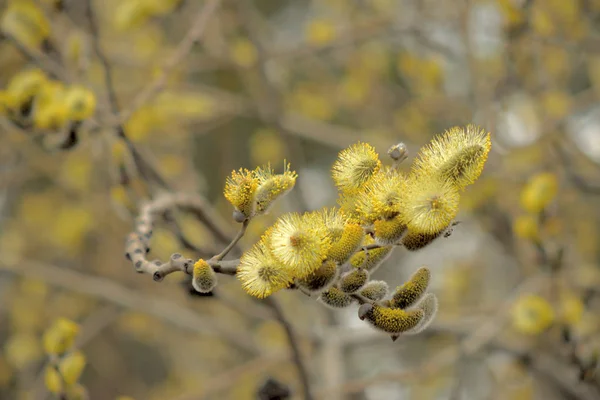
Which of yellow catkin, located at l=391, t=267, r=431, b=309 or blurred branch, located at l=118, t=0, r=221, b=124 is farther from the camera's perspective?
blurred branch, located at l=118, t=0, r=221, b=124

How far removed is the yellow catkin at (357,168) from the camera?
839 millimetres

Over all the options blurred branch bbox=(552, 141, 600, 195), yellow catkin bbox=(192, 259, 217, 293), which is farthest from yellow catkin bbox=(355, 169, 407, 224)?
blurred branch bbox=(552, 141, 600, 195)

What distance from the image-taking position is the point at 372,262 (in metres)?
0.83

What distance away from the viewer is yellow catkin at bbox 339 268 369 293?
2.60ft

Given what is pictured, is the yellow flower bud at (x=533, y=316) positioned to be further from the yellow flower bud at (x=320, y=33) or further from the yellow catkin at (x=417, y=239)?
the yellow flower bud at (x=320, y=33)

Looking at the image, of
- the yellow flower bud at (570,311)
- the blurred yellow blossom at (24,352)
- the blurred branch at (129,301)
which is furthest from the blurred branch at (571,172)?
the blurred yellow blossom at (24,352)

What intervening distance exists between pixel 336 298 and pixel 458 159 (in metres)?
0.25

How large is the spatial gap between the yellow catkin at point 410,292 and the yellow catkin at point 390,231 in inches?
2.8

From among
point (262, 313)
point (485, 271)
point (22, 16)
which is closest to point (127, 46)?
point (22, 16)

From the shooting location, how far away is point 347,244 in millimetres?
774

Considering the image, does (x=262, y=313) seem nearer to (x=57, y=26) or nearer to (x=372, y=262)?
(x=372, y=262)

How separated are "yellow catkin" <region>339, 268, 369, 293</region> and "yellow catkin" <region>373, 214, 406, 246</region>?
0.05 meters

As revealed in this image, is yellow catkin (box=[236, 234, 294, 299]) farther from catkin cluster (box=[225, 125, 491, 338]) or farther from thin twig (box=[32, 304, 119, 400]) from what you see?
thin twig (box=[32, 304, 119, 400])

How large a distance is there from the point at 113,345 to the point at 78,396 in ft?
8.06
